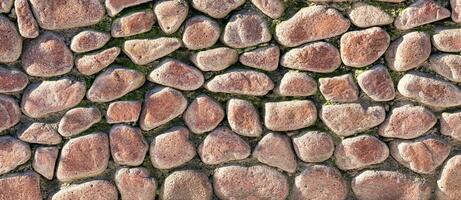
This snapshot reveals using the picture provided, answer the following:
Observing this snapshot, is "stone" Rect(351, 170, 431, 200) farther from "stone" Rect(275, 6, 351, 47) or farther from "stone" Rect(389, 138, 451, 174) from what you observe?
"stone" Rect(275, 6, 351, 47)

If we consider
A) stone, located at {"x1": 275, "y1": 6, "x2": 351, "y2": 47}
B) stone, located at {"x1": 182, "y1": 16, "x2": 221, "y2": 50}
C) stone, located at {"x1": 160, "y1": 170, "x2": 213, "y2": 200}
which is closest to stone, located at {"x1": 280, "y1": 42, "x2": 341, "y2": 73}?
stone, located at {"x1": 275, "y1": 6, "x2": 351, "y2": 47}

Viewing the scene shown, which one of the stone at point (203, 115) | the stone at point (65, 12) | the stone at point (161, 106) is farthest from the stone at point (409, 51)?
the stone at point (65, 12)

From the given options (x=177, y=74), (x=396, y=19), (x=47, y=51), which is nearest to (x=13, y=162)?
(x=47, y=51)

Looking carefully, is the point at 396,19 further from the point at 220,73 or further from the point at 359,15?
the point at 220,73

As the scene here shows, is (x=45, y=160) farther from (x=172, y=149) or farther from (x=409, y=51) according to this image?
(x=409, y=51)

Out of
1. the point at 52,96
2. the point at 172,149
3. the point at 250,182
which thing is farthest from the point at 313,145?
the point at 52,96
